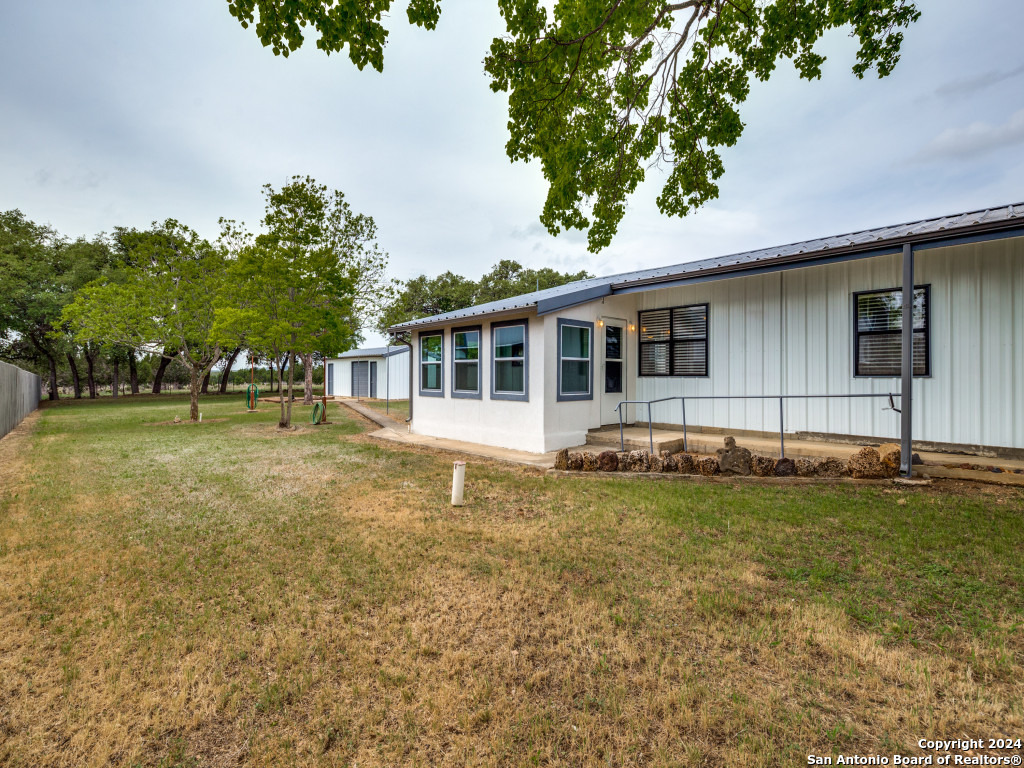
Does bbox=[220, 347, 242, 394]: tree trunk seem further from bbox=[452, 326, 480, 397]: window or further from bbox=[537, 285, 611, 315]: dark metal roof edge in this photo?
bbox=[537, 285, 611, 315]: dark metal roof edge

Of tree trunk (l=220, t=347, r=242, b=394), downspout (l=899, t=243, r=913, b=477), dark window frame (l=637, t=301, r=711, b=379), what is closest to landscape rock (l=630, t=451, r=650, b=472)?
dark window frame (l=637, t=301, r=711, b=379)

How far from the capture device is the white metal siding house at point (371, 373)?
22.7 m

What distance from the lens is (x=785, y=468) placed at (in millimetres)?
6035

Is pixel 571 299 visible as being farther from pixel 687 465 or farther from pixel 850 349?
pixel 850 349

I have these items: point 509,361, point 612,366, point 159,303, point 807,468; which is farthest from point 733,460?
point 159,303

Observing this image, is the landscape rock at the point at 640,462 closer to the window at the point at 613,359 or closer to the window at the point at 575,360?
the window at the point at 575,360

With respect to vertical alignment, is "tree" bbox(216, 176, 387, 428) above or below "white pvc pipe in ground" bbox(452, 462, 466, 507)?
above

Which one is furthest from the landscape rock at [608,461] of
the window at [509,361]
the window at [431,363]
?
the window at [431,363]

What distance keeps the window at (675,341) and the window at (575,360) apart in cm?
135

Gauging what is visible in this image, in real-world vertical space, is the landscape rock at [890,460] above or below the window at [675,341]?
below

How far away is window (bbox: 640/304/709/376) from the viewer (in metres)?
8.56

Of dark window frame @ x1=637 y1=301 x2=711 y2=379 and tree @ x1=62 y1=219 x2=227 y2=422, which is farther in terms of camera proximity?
tree @ x1=62 y1=219 x2=227 y2=422

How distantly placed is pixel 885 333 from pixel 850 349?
1.56 feet

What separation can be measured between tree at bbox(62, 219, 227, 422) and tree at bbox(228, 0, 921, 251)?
12.3 metres
